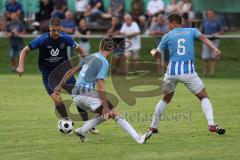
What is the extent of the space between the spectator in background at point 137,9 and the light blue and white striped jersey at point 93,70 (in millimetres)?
16928

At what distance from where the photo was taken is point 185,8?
92.8 ft

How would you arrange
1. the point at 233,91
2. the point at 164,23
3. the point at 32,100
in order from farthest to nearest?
the point at 164,23 → the point at 233,91 → the point at 32,100

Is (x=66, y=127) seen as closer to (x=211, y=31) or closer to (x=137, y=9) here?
(x=211, y=31)

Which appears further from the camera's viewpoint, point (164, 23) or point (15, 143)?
point (164, 23)

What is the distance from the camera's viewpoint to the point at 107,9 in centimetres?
2956

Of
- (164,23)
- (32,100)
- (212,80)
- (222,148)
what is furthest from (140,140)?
(164,23)

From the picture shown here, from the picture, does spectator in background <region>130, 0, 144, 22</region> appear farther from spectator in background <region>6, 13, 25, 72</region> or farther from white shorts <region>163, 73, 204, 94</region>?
white shorts <region>163, 73, 204, 94</region>

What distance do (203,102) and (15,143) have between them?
10.4 feet

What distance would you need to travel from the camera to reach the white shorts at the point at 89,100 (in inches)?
441

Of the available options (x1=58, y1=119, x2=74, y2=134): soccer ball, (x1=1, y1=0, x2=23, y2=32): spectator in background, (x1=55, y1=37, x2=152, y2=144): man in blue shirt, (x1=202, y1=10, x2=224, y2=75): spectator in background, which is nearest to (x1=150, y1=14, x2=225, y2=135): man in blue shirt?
(x1=55, y1=37, x2=152, y2=144): man in blue shirt

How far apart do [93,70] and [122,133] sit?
1.65m

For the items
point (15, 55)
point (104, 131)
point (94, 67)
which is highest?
point (94, 67)

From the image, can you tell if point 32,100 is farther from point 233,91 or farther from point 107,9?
point 107,9

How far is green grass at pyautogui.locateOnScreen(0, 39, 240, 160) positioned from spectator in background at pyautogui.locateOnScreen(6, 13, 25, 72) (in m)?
5.44
